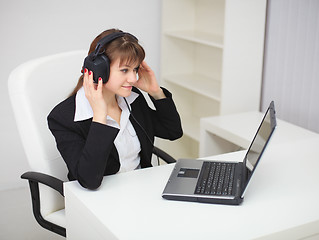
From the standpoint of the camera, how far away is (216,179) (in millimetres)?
1694

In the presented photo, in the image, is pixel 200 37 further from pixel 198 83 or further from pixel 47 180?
pixel 47 180

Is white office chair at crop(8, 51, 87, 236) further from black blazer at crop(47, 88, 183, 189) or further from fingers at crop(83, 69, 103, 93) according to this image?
fingers at crop(83, 69, 103, 93)

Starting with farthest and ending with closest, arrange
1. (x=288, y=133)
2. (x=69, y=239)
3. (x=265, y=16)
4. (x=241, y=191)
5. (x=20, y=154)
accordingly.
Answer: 1. (x=20, y=154)
2. (x=265, y=16)
3. (x=288, y=133)
4. (x=69, y=239)
5. (x=241, y=191)

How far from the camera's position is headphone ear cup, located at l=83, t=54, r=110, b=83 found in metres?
1.73

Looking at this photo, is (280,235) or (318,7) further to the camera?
(318,7)

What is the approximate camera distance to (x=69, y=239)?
5.81ft

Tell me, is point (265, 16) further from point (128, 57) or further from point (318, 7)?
point (128, 57)

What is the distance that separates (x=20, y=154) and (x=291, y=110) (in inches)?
70.9

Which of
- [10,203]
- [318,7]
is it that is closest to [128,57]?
[318,7]

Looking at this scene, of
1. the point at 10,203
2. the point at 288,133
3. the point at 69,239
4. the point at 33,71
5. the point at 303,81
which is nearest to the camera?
the point at 69,239

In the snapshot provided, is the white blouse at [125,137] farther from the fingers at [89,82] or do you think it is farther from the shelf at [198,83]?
the shelf at [198,83]

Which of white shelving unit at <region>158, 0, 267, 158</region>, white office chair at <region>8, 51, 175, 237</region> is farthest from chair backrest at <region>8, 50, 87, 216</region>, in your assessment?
white shelving unit at <region>158, 0, 267, 158</region>

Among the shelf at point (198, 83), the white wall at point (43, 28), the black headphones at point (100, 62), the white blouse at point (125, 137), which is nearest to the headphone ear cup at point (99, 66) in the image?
the black headphones at point (100, 62)

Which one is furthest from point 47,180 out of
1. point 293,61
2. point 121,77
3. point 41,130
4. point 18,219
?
point 293,61
